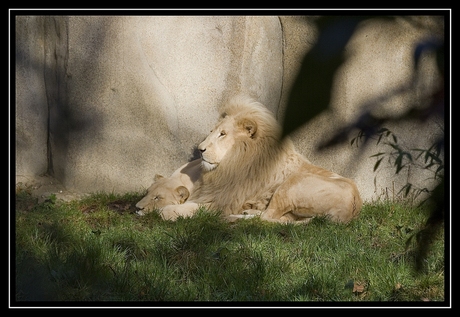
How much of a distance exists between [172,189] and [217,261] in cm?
204

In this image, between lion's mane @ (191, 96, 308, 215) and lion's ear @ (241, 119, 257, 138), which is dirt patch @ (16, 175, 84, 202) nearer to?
lion's mane @ (191, 96, 308, 215)

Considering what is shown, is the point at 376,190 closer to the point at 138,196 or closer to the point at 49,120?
the point at 138,196

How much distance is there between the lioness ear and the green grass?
0.56 metres

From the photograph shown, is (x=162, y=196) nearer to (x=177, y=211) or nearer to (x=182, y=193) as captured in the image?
(x=182, y=193)

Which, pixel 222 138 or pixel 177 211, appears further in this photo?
pixel 222 138

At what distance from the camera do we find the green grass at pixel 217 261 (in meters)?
3.48

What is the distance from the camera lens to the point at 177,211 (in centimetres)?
557

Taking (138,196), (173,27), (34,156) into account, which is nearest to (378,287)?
(138,196)

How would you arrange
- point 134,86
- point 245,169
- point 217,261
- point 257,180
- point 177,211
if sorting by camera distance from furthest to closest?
point 134,86, point 245,169, point 257,180, point 177,211, point 217,261

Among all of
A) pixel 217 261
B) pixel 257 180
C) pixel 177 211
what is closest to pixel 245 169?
pixel 257 180

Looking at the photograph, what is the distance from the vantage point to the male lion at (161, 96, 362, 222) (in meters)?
5.57

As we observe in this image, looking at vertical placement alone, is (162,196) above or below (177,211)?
above

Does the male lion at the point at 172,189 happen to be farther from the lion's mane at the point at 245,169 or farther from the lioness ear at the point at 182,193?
the lion's mane at the point at 245,169

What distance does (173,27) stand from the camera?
6.73m
